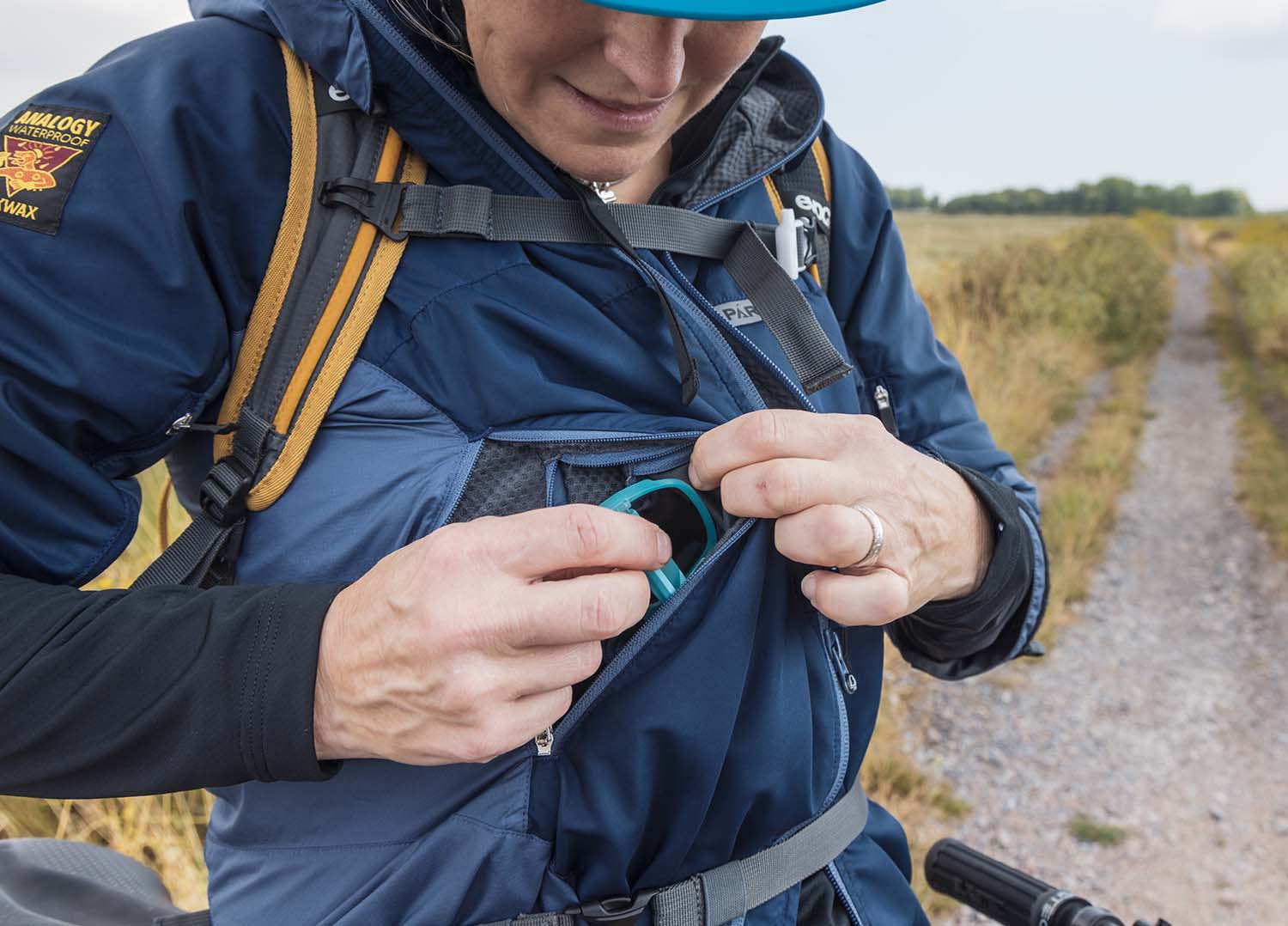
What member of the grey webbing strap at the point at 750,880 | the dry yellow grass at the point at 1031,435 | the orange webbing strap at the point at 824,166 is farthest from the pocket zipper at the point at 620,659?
the dry yellow grass at the point at 1031,435

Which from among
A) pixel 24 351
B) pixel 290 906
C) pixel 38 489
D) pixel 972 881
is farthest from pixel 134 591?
pixel 972 881

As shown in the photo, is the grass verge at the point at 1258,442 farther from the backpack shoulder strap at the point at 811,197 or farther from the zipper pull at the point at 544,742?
the zipper pull at the point at 544,742

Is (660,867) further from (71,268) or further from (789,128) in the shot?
(789,128)

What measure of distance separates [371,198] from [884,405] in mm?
882

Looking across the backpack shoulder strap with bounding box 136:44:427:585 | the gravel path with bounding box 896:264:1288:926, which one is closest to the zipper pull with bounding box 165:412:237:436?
the backpack shoulder strap with bounding box 136:44:427:585

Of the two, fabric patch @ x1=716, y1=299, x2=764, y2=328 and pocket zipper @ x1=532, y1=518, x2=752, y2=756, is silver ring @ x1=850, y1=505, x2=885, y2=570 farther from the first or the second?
fabric patch @ x1=716, y1=299, x2=764, y2=328

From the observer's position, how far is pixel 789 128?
1.41 meters

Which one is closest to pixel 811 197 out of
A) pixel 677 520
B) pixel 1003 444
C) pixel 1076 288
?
pixel 677 520

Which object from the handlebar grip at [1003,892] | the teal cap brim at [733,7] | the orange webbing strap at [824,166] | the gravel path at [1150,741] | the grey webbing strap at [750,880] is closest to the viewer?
the teal cap brim at [733,7]

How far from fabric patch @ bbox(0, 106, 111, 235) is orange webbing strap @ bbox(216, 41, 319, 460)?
0.20 metres

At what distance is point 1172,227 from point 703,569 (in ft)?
159

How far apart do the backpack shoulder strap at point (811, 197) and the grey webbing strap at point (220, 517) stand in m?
0.78

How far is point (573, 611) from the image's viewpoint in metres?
0.91

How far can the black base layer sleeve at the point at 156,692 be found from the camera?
36.5 inches
